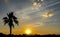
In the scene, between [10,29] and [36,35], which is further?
[36,35]

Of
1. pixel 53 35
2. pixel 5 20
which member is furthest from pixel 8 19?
pixel 53 35

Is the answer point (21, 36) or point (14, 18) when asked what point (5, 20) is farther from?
point (21, 36)

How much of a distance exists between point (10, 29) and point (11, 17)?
4.48 m

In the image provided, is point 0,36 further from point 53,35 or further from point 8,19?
point 53,35

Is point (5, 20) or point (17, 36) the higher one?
point (5, 20)

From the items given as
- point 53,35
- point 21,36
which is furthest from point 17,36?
point 53,35

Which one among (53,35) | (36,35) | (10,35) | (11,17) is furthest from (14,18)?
(53,35)

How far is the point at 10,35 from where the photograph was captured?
201 ft

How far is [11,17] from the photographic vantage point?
6322cm

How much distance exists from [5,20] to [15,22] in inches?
143

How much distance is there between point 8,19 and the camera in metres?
62.9

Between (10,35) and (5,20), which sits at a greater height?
(5,20)

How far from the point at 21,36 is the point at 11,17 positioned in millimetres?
7824

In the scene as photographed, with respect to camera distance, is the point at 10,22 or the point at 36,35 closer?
the point at 10,22
